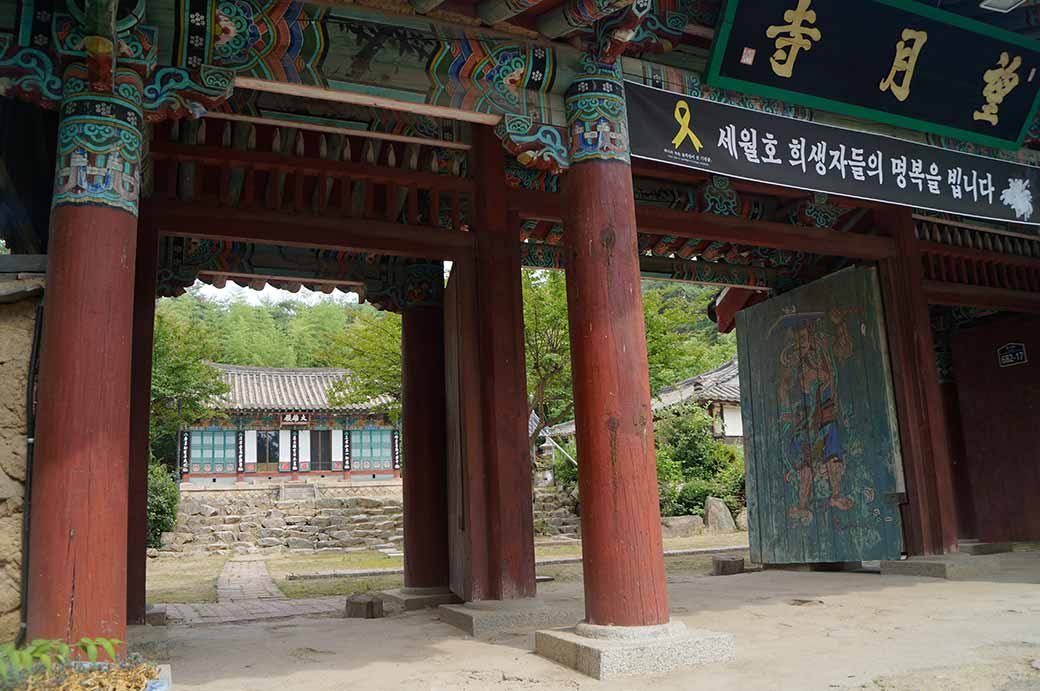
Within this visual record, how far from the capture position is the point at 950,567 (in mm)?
6930

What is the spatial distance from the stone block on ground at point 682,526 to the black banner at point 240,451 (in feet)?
54.3

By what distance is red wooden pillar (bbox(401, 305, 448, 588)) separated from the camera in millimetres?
7395

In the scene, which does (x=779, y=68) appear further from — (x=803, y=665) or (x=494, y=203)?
(x=803, y=665)

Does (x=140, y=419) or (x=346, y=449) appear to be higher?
(x=346, y=449)

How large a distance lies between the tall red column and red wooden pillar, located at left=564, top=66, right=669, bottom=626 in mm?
2149

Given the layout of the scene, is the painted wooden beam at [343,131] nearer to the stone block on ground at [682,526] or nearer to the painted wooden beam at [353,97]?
the painted wooden beam at [353,97]

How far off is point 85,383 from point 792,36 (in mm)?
4676

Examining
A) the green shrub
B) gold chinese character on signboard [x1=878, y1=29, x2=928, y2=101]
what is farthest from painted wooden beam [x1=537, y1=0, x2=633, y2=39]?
the green shrub

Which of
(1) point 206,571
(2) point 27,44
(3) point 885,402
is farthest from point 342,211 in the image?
(1) point 206,571

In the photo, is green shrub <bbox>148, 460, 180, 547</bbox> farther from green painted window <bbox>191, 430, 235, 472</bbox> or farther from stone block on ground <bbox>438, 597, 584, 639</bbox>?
stone block on ground <bbox>438, 597, 584, 639</bbox>

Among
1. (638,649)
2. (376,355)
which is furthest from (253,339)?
(638,649)

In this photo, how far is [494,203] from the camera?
6348 millimetres

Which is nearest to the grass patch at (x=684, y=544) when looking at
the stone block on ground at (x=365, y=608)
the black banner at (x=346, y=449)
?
the stone block on ground at (x=365, y=608)

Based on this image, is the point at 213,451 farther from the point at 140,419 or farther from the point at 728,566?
the point at 140,419
